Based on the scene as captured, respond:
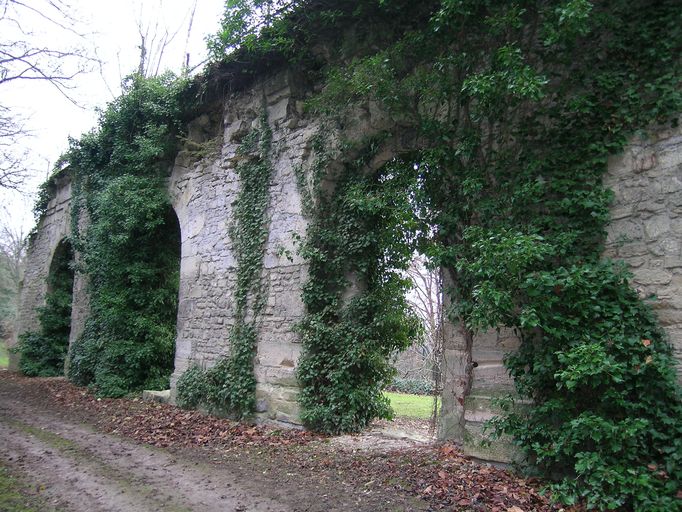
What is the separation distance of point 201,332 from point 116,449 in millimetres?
2366

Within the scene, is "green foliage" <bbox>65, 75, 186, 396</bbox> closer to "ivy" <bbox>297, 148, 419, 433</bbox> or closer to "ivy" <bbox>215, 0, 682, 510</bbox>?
"ivy" <bbox>297, 148, 419, 433</bbox>

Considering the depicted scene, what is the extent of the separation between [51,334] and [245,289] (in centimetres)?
863

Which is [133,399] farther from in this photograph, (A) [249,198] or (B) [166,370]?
(A) [249,198]

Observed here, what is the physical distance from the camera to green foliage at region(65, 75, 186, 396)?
8656mm

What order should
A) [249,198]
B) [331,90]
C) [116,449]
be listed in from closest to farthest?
[116,449], [331,90], [249,198]

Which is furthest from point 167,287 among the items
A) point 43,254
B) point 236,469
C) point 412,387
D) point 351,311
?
point 412,387

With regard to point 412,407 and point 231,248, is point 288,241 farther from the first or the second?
point 412,407

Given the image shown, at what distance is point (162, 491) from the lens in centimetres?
395

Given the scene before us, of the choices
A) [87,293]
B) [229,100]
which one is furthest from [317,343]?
[87,293]

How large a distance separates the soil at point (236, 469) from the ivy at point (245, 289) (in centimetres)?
37

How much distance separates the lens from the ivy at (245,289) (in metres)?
6.47

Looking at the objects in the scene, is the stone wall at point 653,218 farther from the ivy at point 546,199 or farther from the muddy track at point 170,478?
the muddy track at point 170,478

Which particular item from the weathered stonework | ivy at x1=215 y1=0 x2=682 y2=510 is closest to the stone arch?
the weathered stonework

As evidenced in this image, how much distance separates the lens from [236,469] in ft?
14.9
